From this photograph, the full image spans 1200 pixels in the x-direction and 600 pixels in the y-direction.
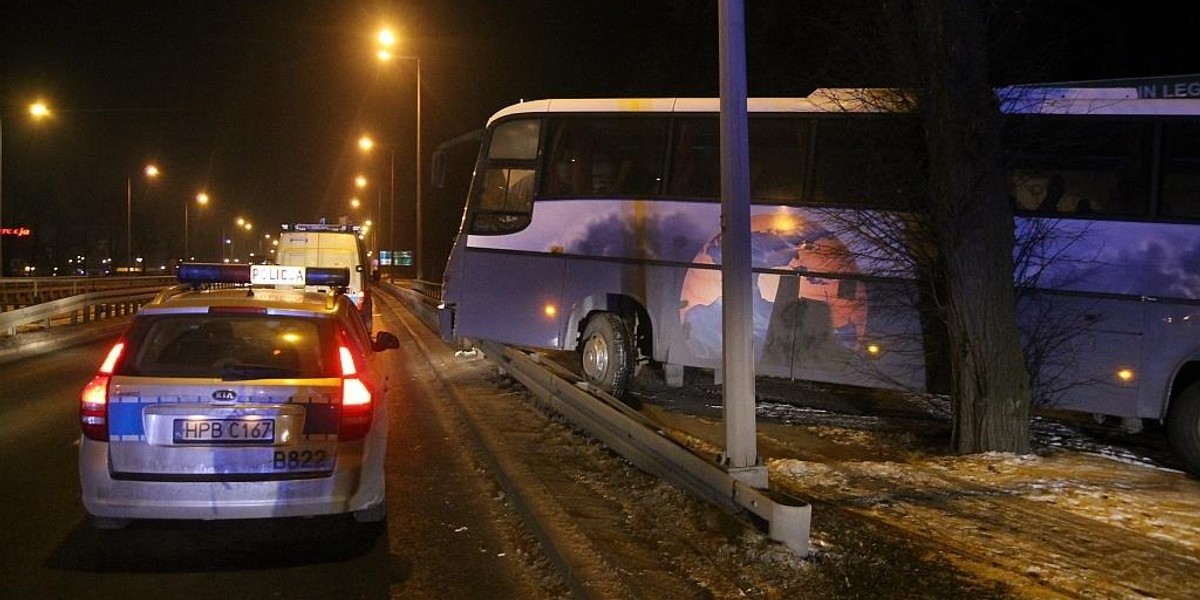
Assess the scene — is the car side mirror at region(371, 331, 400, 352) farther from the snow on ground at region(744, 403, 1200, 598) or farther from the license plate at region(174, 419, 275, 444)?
the snow on ground at region(744, 403, 1200, 598)

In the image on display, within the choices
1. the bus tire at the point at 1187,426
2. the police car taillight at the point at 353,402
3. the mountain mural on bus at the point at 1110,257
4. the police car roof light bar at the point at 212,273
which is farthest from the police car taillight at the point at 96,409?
the bus tire at the point at 1187,426

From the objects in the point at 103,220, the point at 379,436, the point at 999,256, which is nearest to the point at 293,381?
the point at 379,436

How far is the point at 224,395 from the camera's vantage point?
5.36 meters

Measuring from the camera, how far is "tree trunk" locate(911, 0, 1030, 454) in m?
8.42

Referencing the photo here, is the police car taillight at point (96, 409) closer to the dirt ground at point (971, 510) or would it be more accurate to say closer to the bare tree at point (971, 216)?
the dirt ground at point (971, 510)

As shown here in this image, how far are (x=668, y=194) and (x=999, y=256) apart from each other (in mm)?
4133

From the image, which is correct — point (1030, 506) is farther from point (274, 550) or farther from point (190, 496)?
point (190, 496)

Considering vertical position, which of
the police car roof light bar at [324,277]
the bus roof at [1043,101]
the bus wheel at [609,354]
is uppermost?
the bus roof at [1043,101]

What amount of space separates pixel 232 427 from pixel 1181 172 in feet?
29.5

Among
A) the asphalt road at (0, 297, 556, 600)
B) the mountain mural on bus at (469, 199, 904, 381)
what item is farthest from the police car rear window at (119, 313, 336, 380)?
the mountain mural on bus at (469, 199, 904, 381)

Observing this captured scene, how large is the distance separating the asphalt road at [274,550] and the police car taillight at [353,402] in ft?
2.87

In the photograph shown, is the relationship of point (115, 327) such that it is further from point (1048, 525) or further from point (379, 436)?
point (1048, 525)

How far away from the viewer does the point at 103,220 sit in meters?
76.1

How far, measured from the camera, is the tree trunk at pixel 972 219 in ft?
27.6
